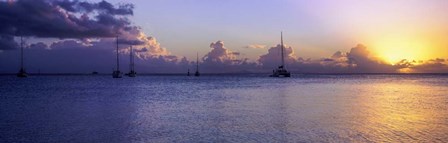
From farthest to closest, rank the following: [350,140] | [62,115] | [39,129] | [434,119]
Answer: [62,115]
[434,119]
[39,129]
[350,140]

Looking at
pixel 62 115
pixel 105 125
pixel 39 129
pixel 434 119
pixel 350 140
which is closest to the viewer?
pixel 350 140

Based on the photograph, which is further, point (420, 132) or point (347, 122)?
point (347, 122)

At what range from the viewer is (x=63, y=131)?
1024 inches

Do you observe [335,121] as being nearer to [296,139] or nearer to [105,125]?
[296,139]

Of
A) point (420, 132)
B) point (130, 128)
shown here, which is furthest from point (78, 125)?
point (420, 132)

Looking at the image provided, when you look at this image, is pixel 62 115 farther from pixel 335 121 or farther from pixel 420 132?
pixel 420 132

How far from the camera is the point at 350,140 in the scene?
900 inches

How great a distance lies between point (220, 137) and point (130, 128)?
6.91 metres

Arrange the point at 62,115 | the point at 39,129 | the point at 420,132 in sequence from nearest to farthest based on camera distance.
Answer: the point at 420,132
the point at 39,129
the point at 62,115

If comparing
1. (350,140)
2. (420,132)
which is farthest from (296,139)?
(420,132)

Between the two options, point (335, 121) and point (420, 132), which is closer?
point (420, 132)

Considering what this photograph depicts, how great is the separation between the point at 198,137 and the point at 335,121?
37.4ft

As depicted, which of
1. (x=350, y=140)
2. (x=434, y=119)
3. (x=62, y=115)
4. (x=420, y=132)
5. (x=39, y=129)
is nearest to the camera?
(x=350, y=140)

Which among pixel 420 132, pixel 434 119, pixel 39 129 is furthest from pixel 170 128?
Answer: pixel 434 119
